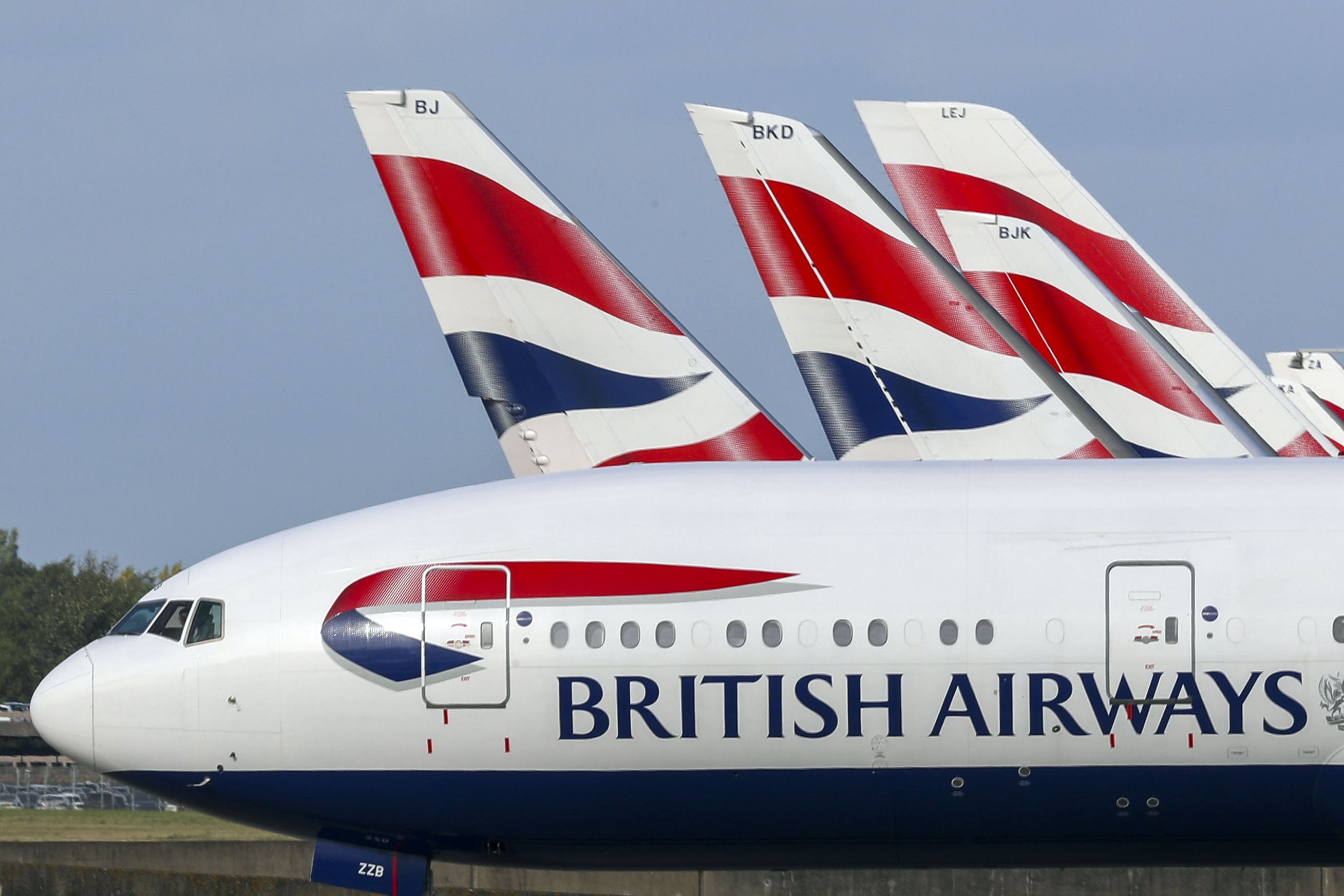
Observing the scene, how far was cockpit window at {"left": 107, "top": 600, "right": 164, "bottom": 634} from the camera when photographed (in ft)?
54.2

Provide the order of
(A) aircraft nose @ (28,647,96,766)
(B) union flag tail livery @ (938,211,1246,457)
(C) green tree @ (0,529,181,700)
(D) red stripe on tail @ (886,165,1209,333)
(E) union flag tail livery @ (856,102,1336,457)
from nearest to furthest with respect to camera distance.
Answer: (A) aircraft nose @ (28,647,96,766), (B) union flag tail livery @ (938,211,1246,457), (E) union flag tail livery @ (856,102,1336,457), (D) red stripe on tail @ (886,165,1209,333), (C) green tree @ (0,529,181,700)

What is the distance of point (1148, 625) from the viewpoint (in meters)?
15.2

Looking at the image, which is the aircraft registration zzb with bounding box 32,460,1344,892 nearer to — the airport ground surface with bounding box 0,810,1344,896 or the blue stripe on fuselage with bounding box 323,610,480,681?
the blue stripe on fuselage with bounding box 323,610,480,681

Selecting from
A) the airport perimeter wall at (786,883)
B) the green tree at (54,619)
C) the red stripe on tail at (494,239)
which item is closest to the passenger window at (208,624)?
the airport perimeter wall at (786,883)

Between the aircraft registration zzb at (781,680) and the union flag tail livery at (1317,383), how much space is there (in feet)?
111

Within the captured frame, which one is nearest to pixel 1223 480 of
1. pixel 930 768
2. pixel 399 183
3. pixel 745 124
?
pixel 930 768

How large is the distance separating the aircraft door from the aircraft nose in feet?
10.2

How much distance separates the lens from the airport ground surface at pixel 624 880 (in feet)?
70.0

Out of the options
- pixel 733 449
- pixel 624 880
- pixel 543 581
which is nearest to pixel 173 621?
pixel 543 581

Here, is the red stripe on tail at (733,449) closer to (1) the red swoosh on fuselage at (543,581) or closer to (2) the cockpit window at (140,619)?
(1) the red swoosh on fuselage at (543,581)

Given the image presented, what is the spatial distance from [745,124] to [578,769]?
991cm

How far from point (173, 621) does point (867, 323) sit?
913 centimetres

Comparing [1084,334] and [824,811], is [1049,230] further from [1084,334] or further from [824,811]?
[824,811]

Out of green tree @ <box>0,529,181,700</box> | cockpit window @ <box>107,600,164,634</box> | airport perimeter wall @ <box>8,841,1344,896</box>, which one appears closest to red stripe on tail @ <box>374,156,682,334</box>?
cockpit window @ <box>107,600,164,634</box>
